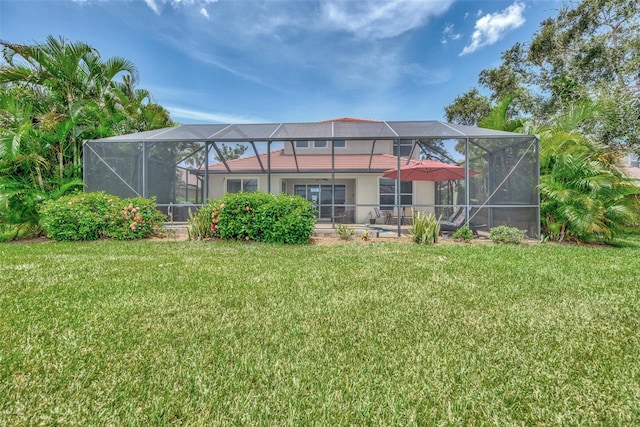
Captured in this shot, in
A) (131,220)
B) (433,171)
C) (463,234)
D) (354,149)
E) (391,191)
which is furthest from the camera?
(354,149)

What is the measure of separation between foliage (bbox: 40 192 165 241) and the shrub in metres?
9.87

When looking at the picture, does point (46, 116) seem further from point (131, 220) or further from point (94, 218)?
point (131, 220)

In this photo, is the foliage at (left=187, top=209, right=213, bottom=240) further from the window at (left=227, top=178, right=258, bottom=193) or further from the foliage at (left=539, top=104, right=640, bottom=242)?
the foliage at (left=539, top=104, right=640, bottom=242)

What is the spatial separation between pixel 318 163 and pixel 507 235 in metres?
10.2

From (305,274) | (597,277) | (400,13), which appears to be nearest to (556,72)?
(400,13)

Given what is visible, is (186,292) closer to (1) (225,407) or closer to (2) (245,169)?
(1) (225,407)

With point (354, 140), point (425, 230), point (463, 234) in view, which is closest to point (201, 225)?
point (354, 140)

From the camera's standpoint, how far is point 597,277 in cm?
431

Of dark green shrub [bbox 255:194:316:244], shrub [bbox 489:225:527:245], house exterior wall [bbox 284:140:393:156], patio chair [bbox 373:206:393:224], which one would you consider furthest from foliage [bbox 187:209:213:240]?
house exterior wall [bbox 284:140:393:156]

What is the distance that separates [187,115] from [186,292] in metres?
19.2

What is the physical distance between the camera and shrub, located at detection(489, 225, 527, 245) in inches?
299

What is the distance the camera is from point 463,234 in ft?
26.4

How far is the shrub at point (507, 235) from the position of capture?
24.9 ft

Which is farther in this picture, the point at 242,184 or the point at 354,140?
the point at 242,184
